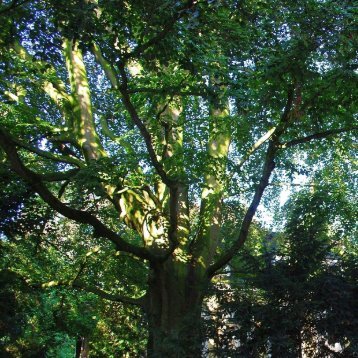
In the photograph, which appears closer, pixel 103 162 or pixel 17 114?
pixel 103 162

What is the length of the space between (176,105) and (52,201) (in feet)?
9.26

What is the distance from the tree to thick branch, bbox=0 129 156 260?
0.02 m

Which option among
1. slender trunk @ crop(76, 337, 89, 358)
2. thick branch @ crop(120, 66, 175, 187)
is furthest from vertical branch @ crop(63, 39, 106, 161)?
slender trunk @ crop(76, 337, 89, 358)

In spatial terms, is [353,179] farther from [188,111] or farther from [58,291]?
[58,291]

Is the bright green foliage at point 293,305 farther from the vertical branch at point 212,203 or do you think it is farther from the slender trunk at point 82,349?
the slender trunk at point 82,349

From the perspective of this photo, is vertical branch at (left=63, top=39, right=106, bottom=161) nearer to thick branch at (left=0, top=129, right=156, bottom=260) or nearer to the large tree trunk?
thick branch at (left=0, top=129, right=156, bottom=260)

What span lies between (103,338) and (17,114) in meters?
6.22

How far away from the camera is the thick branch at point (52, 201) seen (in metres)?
6.10

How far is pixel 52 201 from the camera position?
22.1 feet

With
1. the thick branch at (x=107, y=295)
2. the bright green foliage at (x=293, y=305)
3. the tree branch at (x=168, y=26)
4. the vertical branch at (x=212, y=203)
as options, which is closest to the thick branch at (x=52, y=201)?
the thick branch at (x=107, y=295)

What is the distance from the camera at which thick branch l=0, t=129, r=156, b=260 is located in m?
6.10

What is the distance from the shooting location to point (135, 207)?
8.00 meters

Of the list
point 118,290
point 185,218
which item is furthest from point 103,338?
point 185,218

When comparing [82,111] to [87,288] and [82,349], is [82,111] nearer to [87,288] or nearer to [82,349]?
[87,288]
